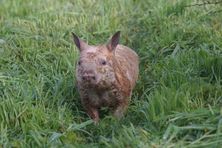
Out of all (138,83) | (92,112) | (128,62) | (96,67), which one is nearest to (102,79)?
(96,67)

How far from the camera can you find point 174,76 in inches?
225

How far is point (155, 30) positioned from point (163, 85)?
180cm

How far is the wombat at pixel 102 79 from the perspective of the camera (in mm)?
5156

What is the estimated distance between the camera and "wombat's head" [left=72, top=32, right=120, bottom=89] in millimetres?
5102

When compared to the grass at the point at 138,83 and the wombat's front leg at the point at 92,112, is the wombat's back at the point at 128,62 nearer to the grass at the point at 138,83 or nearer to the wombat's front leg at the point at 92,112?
the grass at the point at 138,83

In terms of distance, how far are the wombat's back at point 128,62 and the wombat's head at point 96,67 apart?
32cm

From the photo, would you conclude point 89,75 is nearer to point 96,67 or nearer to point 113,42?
point 96,67

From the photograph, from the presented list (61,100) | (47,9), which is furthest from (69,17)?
(61,100)

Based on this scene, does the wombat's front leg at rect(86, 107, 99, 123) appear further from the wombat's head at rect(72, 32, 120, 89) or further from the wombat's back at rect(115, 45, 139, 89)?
the wombat's back at rect(115, 45, 139, 89)

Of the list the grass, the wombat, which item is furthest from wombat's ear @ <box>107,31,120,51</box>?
the grass

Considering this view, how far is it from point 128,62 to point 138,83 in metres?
0.24

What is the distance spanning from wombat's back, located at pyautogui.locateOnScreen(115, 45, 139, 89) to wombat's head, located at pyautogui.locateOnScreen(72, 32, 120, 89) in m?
0.32

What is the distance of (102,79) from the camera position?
5.25 meters

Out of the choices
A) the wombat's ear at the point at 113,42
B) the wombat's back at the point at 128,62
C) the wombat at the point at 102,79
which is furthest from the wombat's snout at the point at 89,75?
the wombat's back at the point at 128,62
